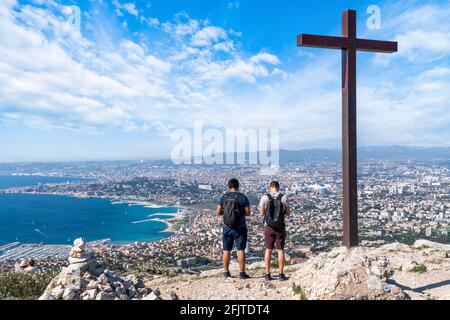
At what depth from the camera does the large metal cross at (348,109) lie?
Result: 5.78 metres

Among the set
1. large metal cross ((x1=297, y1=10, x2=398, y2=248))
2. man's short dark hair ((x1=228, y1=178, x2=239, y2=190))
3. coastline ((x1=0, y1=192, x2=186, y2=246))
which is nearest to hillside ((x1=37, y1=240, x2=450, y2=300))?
large metal cross ((x1=297, y1=10, x2=398, y2=248))

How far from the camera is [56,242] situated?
31.4 meters

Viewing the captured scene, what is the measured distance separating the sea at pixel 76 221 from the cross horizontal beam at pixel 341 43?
25.9 metres

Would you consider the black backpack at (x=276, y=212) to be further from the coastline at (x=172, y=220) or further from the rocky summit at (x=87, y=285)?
the coastline at (x=172, y=220)

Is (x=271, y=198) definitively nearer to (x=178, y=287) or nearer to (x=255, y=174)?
(x=178, y=287)

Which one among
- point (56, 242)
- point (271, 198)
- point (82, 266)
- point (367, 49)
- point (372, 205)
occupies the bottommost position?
point (56, 242)

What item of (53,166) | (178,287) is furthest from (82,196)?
(178,287)

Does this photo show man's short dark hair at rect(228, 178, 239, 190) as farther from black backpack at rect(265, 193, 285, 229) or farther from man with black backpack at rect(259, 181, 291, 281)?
black backpack at rect(265, 193, 285, 229)

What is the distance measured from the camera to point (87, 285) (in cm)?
451

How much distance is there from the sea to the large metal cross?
25175mm

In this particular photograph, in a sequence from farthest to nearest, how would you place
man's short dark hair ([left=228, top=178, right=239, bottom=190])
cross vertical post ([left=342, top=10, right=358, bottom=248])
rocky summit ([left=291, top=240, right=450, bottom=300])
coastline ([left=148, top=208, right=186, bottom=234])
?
coastline ([left=148, top=208, right=186, bottom=234]), cross vertical post ([left=342, top=10, right=358, bottom=248]), man's short dark hair ([left=228, top=178, right=239, bottom=190]), rocky summit ([left=291, top=240, right=450, bottom=300])

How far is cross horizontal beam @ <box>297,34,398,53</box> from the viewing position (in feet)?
18.7

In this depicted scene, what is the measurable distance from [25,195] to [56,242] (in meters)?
46.5

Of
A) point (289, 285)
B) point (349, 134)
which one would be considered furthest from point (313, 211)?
point (289, 285)
